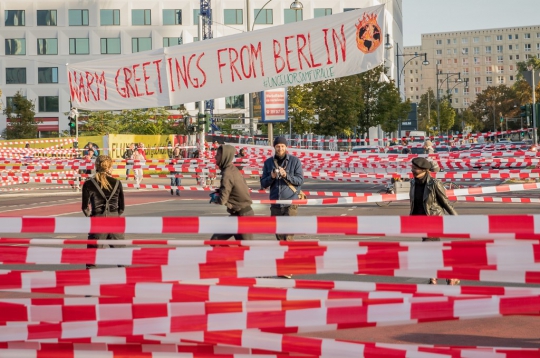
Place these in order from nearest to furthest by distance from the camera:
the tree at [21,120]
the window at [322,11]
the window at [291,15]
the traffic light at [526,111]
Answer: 1. the traffic light at [526,111]
2. the tree at [21,120]
3. the window at [291,15]
4. the window at [322,11]

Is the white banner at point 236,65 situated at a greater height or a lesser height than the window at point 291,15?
lesser

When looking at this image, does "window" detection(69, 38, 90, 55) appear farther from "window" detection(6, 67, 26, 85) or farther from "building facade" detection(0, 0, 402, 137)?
"window" detection(6, 67, 26, 85)

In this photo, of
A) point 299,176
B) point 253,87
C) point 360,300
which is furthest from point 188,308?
point 299,176

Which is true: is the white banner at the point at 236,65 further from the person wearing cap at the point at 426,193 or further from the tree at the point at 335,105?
the tree at the point at 335,105

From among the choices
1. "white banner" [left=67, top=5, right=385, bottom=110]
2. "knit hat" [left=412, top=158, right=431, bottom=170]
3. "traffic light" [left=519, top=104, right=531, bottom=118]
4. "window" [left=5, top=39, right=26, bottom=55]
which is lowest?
"knit hat" [left=412, top=158, right=431, bottom=170]

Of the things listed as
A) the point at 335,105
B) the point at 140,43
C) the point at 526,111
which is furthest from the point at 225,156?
the point at 140,43

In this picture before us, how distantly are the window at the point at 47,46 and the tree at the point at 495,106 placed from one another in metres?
87.4

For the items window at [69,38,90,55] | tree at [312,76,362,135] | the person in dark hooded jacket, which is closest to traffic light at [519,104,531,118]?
tree at [312,76,362,135]

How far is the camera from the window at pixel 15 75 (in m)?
83.6

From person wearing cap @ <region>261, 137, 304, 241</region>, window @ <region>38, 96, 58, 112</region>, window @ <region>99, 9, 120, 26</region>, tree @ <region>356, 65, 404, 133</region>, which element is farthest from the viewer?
window @ <region>38, 96, 58, 112</region>

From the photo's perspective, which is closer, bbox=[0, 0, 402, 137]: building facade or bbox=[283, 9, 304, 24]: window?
bbox=[0, 0, 402, 137]: building facade

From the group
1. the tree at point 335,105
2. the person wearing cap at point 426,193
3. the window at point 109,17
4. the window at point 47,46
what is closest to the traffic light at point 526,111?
the tree at point 335,105

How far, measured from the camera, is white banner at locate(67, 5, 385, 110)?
9.68 m

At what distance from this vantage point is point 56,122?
3344 inches
